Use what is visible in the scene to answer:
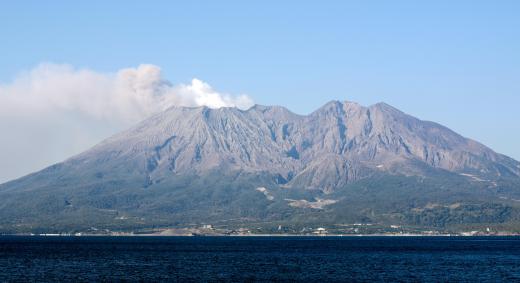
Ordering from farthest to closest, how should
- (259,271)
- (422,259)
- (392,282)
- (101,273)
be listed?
(422,259), (259,271), (101,273), (392,282)

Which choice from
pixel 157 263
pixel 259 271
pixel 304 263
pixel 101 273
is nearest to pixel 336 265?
pixel 304 263

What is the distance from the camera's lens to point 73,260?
18150 centimetres

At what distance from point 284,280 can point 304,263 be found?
44.9 metres

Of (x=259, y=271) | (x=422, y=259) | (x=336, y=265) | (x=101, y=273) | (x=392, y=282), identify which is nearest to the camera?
(x=392, y=282)

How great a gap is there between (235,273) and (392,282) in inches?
1206

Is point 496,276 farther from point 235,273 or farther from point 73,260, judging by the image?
point 73,260

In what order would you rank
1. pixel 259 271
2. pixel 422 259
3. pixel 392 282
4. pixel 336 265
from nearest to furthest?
pixel 392 282, pixel 259 271, pixel 336 265, pixel 422 259

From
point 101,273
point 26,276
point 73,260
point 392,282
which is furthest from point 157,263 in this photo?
point 392,282

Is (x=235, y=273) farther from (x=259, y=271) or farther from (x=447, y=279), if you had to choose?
(x=447, y=279)

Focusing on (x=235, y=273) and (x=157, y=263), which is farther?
(x=157, y=263)

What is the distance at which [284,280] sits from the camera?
434ft

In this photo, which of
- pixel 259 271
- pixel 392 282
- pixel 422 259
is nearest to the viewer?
pixel 392 282

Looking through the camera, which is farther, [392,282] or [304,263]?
[304,263]

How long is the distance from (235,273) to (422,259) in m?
65.2
